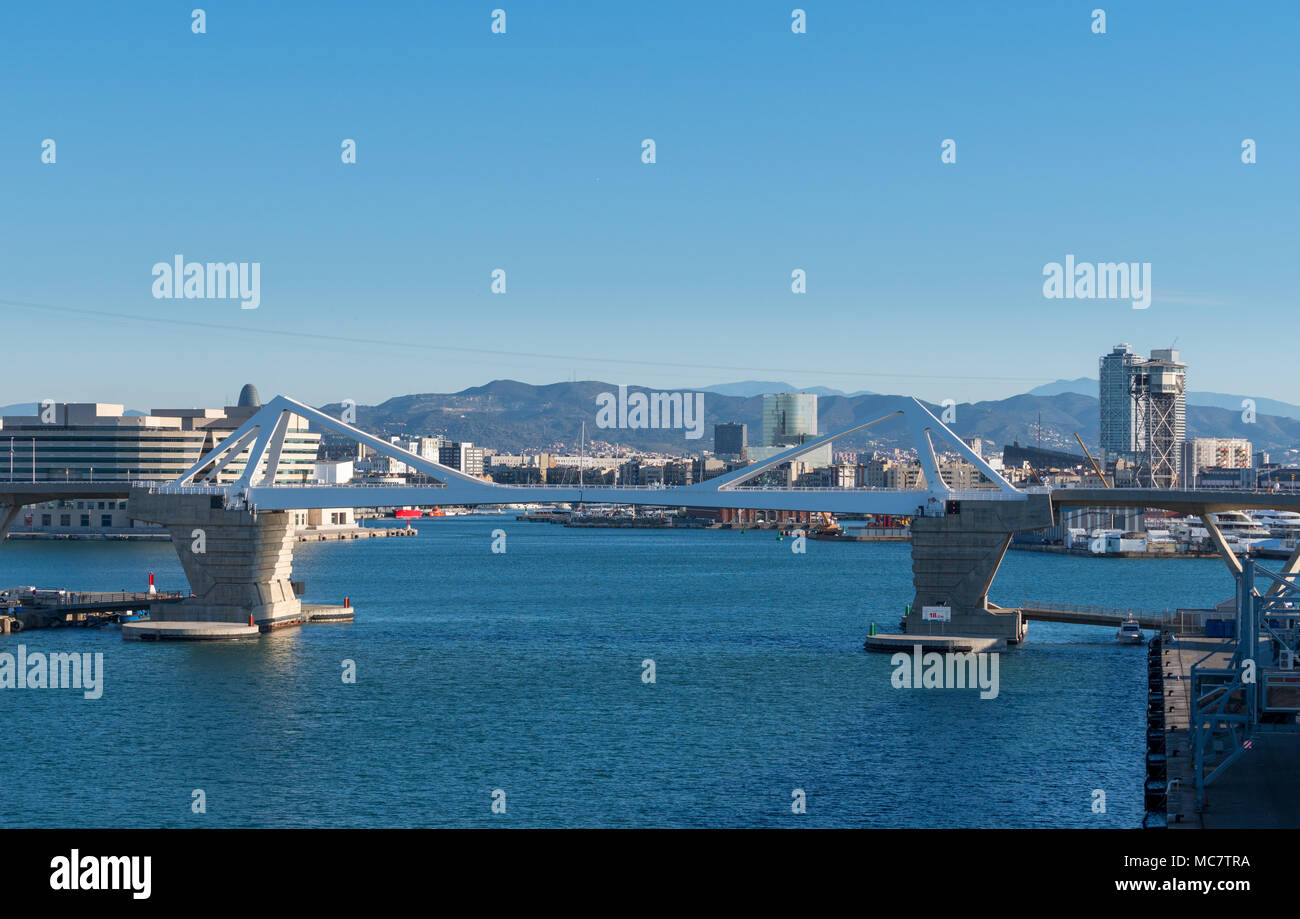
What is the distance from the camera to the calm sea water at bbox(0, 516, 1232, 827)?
29844 mm

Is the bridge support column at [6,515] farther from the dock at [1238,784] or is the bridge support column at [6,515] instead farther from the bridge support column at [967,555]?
the dock at [1238,784]

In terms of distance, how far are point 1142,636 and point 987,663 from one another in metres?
11.2

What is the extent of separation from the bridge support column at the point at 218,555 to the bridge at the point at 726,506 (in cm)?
4

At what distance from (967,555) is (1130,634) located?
27.9 feet

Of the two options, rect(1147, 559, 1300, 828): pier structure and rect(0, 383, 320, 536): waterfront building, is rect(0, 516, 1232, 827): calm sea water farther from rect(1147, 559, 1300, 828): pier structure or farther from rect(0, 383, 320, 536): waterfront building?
rect(0, 383, 320, 536): waterfront building

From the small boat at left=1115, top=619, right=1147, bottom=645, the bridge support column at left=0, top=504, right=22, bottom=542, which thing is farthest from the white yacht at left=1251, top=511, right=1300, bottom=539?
the bridge support column at left=0, top=504, right=22, bottom=542

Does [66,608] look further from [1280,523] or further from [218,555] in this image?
[1280,523]

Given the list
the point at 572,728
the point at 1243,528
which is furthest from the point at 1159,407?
the point at 572,728
